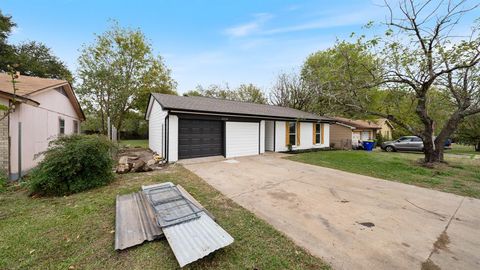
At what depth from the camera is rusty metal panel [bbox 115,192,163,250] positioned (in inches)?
96.3

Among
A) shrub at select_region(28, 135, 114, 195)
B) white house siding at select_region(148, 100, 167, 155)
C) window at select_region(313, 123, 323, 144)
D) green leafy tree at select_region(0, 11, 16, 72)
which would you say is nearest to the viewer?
shrub at select_region(28, 135, 114, 195)

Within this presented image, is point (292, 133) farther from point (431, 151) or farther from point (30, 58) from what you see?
point (30, 58)

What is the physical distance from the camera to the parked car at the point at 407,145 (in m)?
15.3

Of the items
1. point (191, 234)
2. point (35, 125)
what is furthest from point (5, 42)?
point (191, 234)

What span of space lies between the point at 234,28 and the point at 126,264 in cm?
1301

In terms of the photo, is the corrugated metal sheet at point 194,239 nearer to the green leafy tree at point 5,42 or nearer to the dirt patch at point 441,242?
the dirt patch at point 441,242

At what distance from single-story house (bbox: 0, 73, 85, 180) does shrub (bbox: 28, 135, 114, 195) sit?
496 mm

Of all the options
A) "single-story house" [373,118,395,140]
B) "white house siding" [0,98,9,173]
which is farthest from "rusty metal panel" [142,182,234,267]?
"single-story house" [373,118,395,140]

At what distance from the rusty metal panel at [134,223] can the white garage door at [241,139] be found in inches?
242

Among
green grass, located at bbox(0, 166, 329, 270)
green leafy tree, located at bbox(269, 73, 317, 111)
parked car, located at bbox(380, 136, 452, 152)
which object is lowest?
green grass, located at bbox(0, 166, 329, 270)

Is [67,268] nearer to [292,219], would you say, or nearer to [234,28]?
[292,219]

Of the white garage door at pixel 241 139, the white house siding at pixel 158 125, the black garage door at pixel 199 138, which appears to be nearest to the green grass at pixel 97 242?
the black garage door at pixel 199 138

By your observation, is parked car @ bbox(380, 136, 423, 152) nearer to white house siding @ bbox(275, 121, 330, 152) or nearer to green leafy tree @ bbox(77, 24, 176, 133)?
white house siding @ bbox(275, 121, 330, 152)

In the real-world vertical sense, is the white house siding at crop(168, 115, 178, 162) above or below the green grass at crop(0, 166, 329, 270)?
above
